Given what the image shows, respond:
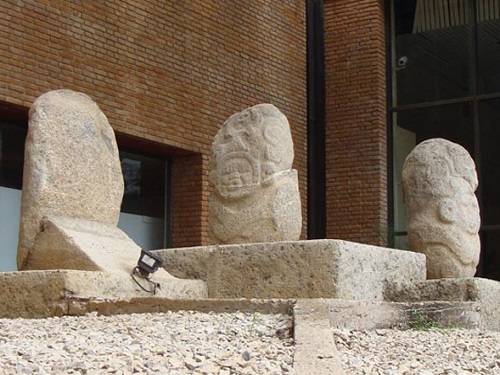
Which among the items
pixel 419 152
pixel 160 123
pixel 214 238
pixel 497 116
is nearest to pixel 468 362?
pixel 214 238

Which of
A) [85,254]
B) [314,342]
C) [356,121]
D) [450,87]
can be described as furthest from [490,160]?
[314,342]

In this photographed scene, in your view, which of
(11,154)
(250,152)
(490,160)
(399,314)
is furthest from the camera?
(490,160)

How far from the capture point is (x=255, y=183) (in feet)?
23.6

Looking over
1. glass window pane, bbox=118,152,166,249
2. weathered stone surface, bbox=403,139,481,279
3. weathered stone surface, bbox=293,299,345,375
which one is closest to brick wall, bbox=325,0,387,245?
glass window pane, bbox=118,152,166,249

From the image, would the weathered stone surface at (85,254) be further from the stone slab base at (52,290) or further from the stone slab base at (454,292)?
the stone slab base at (454,292)

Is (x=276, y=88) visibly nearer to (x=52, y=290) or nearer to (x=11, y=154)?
(x=11, y=154)

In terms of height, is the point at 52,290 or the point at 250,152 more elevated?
the point at 250,152

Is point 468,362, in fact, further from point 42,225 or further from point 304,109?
point 304,109

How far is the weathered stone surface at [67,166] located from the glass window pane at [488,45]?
8485 millimetres

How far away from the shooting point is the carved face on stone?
722cm

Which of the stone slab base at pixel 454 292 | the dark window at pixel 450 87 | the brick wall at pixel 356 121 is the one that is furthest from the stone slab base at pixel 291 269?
the dark window at pixel 450 87

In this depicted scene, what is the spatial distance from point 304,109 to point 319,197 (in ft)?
4.89

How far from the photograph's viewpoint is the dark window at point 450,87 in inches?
547

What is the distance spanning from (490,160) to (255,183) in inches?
302
